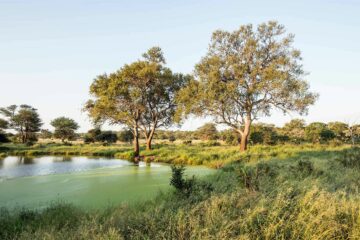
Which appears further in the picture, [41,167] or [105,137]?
[105,137]

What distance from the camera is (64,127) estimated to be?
223ft

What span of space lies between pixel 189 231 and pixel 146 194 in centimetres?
452

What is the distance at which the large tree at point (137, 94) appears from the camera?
88.2 feet

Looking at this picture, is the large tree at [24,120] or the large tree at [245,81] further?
the large tree at [24,120]

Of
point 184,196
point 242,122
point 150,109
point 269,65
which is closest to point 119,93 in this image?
point 150,109

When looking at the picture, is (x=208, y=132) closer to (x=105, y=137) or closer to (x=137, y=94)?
(x=105, y=137)

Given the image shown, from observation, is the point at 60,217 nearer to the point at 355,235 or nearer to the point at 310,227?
the point at 310,227

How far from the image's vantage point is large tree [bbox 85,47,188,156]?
2689cm

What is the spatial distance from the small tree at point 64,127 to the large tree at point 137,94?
41200 millimetres

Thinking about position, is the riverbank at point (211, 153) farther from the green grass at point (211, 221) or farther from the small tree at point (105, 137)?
the small tree at point (105, 137)

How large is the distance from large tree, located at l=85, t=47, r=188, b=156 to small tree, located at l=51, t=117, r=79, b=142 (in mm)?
41200

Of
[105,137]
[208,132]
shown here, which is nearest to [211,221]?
[105,137]

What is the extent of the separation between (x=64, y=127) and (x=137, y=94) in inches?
1914

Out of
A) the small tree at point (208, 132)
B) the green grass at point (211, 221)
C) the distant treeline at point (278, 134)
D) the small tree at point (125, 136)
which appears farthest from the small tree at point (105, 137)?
the green grass at point (211, 221)
